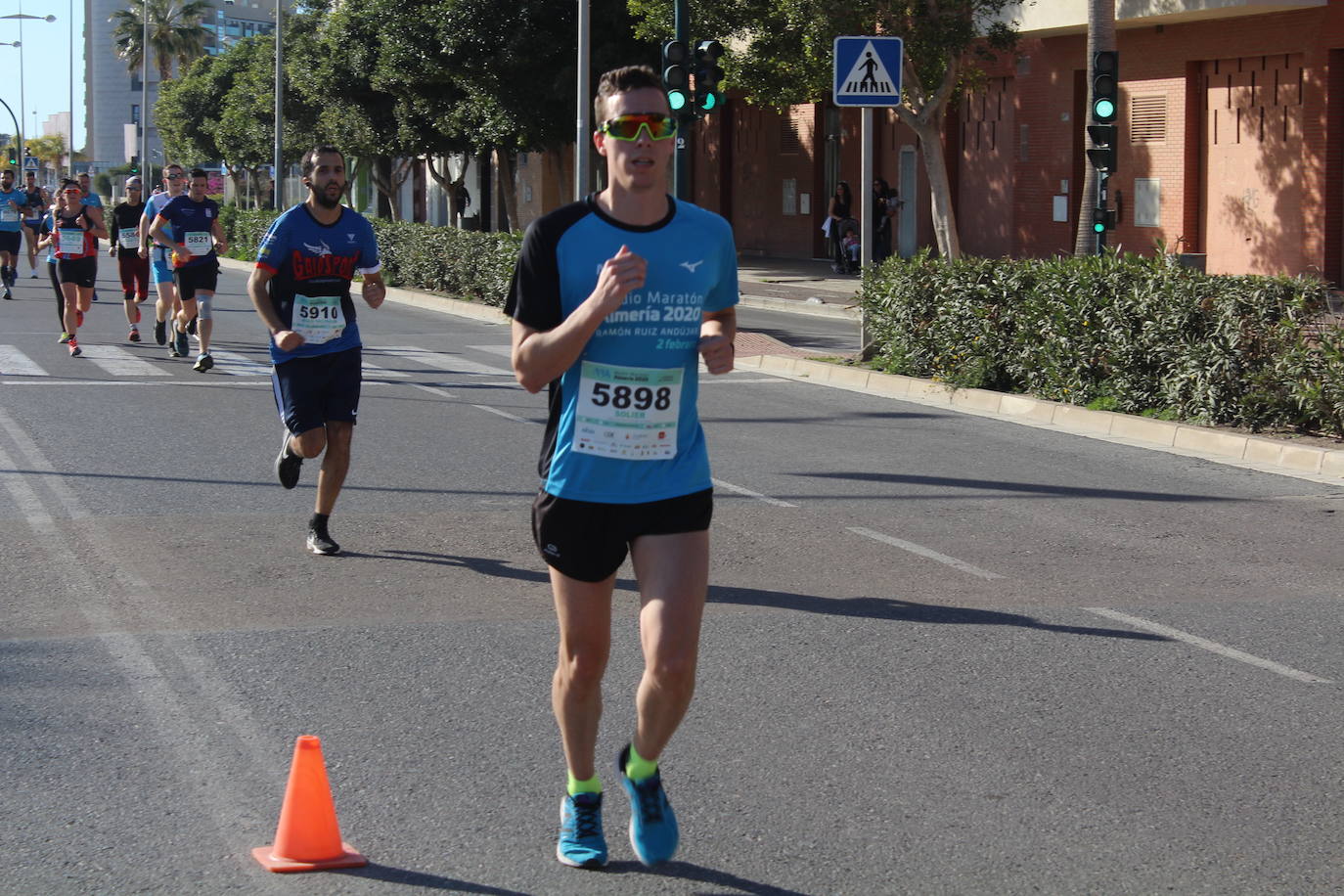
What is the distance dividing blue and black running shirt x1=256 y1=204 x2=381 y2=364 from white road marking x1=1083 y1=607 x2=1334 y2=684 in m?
3.70

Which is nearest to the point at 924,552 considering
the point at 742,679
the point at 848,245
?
the point at 742,679

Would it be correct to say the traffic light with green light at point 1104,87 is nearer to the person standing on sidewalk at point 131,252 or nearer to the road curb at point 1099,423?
the road curb at point 1099,423

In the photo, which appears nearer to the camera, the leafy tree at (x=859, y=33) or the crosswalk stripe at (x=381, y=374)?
the crosswalk stripe at (x=381, y=374)

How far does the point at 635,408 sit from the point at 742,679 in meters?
2.19

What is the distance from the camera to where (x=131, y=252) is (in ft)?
62.9

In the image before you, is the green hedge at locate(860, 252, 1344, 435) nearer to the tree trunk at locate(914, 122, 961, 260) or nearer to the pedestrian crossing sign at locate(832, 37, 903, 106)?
the pedestrian crossing sign at locate(832, 37, 903, 106)

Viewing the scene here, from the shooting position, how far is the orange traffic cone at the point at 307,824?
4074mm

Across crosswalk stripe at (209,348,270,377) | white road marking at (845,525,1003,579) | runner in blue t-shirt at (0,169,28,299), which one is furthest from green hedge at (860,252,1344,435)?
runner in blue t-shirt at (0,169,28,299)

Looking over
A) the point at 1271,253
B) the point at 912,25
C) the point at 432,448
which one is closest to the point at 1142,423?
the point at 432,448

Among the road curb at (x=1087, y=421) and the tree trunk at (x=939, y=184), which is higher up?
the tree trunk at (x=939, y=184)

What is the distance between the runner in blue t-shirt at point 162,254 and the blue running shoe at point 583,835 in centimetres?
1301

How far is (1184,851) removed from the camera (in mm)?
4344

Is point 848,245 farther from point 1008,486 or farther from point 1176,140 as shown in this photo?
point 1008,486

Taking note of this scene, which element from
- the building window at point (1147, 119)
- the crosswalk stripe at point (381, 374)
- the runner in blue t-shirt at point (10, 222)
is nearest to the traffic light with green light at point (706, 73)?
the crosswalk stripe at point (381, 374)
